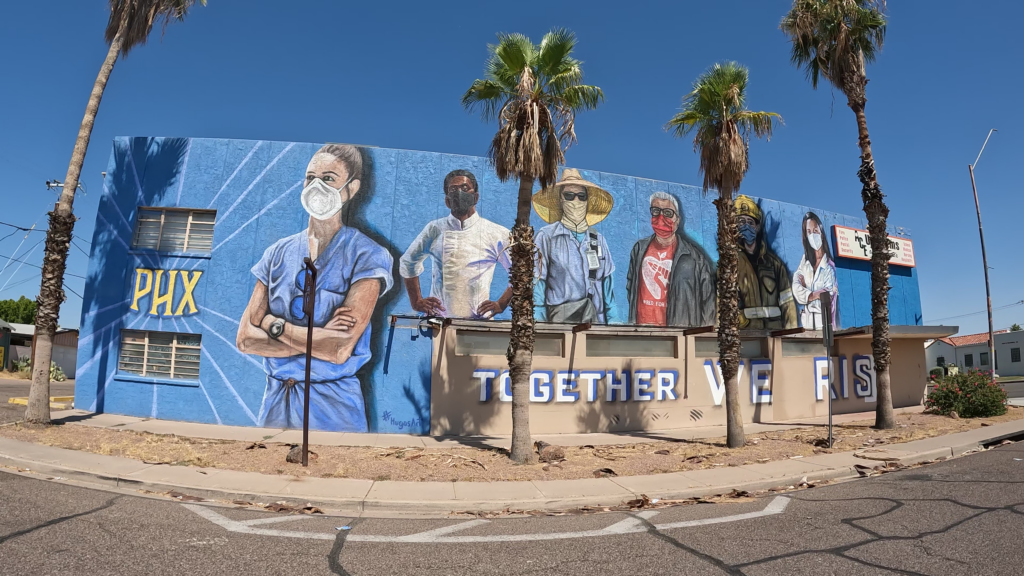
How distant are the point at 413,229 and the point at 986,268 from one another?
26628 millimetres

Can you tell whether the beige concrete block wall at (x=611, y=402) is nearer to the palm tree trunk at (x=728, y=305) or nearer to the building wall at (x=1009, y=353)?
the palm tree trunk at (x=728, y=305)

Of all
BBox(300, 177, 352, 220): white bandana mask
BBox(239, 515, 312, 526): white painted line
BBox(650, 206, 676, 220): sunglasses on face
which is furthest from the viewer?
BBox(650, 206, 676, 220): sunglasses on face

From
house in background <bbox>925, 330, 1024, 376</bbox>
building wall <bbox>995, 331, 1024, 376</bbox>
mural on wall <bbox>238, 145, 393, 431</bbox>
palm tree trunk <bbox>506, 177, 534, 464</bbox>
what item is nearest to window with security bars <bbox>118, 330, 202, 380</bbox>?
mural on wall <bbox>238, 145, 393, 431</bbox>

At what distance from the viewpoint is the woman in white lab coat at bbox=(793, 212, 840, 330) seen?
69.2ft

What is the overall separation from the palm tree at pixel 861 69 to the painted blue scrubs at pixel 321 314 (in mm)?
13401

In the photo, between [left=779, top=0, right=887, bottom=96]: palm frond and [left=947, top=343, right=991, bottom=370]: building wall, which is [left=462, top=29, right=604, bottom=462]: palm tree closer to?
[left=779, top=0, right=887, bottom=96]: palm frond

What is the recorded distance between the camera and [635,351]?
55.4 ft

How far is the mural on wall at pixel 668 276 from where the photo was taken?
17812 mm

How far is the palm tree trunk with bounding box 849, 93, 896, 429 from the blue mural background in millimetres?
9991

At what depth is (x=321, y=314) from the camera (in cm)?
1536

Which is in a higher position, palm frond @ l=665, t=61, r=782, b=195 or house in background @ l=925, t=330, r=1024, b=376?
palm frond @ l=665, t=61, r=782, b=195

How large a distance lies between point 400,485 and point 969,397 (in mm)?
17757

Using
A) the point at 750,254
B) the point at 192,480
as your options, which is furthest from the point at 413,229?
the point at 750,254
